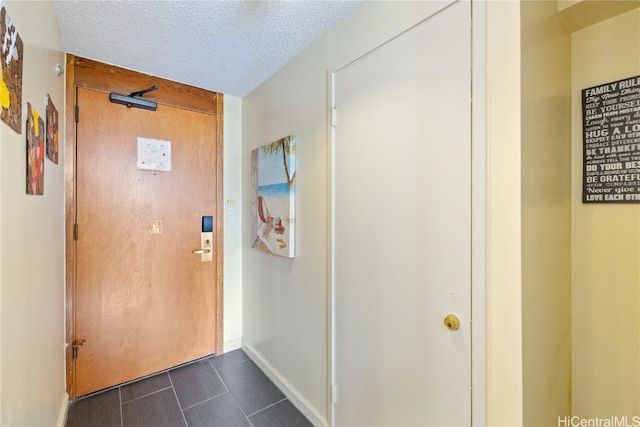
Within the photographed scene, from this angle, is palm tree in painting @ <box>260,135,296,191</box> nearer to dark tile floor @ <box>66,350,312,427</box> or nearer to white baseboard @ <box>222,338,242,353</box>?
dark tile floor @ <box>66,350,312,427</box>

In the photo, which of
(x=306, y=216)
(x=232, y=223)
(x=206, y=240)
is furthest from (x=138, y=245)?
(x=306, y=216)

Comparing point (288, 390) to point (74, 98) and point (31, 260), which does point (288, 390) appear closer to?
point (31, 260)

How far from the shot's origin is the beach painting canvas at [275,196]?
6.24 feet

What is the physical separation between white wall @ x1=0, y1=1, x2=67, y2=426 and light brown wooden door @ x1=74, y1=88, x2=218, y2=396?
0.29 meters

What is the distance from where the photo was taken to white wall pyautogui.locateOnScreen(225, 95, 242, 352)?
2.57 metres

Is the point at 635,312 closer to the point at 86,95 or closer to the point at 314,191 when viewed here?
the point at 314,191

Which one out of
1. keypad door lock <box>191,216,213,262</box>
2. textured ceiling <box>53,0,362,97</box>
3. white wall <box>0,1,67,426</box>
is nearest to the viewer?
white wall <box>0,1,67,426</box>

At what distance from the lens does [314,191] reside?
1741 millimetres

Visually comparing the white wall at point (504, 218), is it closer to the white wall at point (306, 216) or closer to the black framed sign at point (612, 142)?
the white wall at point (306, 216)

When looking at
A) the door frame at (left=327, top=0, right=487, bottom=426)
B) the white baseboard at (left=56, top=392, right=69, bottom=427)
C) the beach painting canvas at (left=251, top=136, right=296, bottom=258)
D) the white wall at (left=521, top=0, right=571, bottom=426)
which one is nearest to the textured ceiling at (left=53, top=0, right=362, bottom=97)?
the beach painting canvas at (left=251, top=136, right=296, bottom=258)

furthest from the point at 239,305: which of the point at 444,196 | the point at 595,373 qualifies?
the point at 595,373

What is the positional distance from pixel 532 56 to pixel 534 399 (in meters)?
1.21

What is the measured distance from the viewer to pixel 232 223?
2.61 metres

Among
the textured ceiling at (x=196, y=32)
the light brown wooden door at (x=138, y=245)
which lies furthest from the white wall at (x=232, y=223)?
the textured ceiling at (x=196, y=32)
